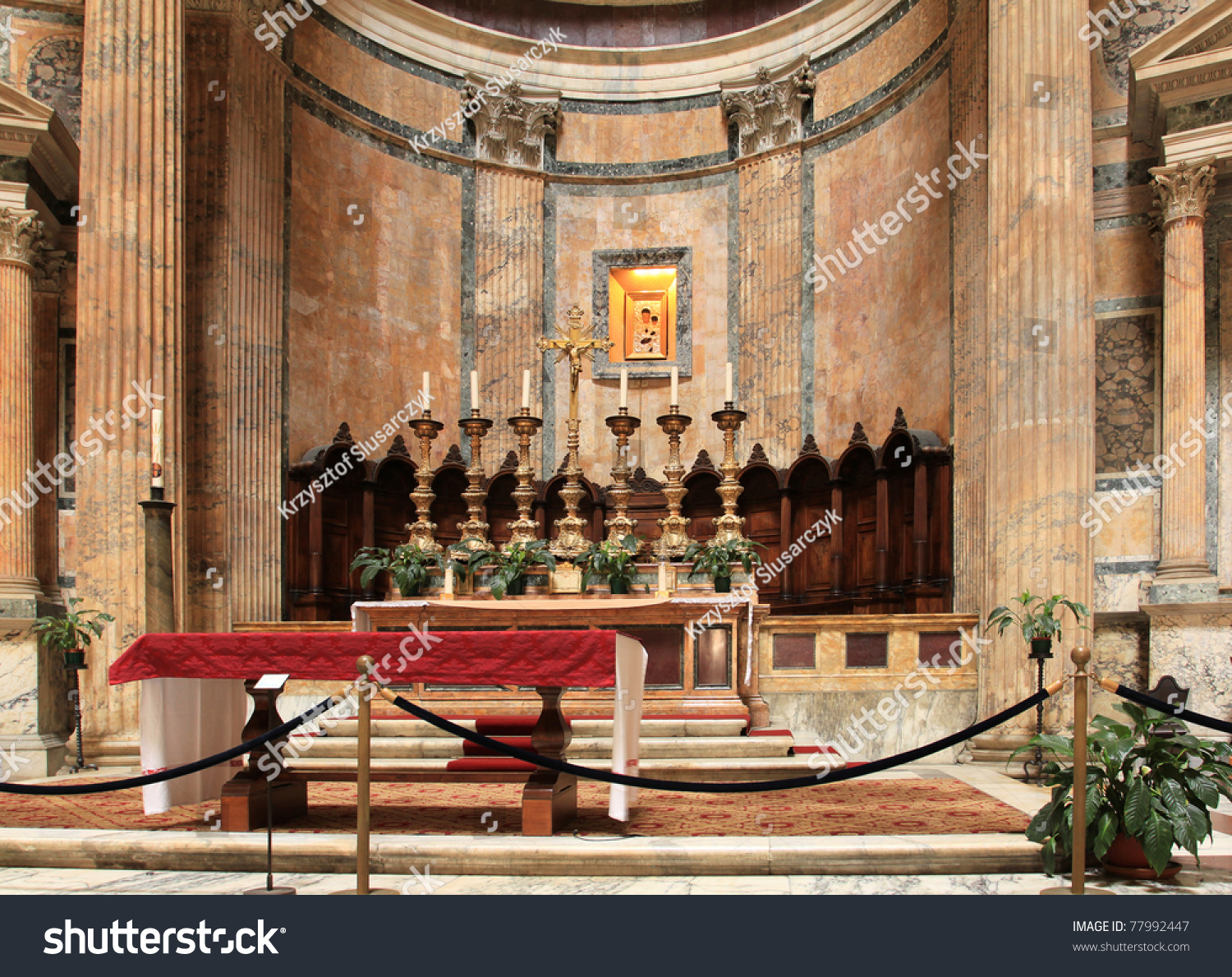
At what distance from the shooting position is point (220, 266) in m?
10.9

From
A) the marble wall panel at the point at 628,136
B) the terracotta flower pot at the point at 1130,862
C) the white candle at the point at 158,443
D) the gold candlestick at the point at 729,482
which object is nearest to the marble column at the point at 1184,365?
the gold candlestick at the point at 729,482

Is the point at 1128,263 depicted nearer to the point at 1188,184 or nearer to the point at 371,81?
the point at 1188,184

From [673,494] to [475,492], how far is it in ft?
6.23

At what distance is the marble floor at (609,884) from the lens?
169 inches

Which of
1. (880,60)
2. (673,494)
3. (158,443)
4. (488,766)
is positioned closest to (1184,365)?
(673,494)

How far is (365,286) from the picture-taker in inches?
548

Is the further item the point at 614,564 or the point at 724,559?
the point at 614,564

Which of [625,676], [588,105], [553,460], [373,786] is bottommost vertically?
[373,786]

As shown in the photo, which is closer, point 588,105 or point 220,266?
point 220,266

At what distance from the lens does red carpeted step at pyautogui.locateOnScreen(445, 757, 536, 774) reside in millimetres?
6020

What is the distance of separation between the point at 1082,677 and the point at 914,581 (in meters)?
7.39

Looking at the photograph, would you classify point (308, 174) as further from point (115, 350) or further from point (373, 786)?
point (373, 786)
